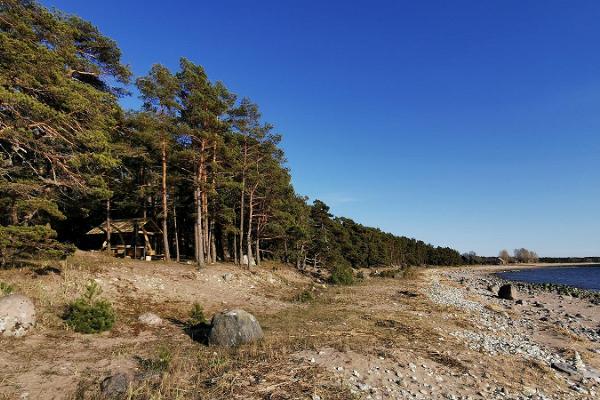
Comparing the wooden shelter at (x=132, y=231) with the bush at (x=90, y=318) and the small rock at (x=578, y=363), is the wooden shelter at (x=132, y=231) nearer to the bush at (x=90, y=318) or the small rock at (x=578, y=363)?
the bush at (x=90, y=318)

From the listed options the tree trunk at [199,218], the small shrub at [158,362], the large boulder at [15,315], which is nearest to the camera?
the small shrub at [158,362]

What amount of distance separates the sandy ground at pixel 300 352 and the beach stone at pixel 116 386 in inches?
8.4

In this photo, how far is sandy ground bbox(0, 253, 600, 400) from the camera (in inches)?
287

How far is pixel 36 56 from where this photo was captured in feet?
45.7

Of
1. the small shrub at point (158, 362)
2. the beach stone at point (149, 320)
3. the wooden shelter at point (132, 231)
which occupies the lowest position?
the small shrub at point (158, 362)

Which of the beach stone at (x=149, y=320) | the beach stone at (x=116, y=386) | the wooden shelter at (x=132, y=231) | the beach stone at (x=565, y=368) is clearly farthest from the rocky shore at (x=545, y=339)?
the wooden shelter at (x=132, y=231)

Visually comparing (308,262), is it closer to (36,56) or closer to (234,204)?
(234,204)

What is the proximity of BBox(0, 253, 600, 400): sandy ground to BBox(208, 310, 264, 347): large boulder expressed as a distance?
411mm

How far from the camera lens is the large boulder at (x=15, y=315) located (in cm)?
1024

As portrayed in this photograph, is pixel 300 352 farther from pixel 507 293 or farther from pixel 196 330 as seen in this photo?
pixel 507 293

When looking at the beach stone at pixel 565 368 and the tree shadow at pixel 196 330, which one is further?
the tree shadow at pixel 196 330

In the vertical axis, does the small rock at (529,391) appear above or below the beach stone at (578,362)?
above

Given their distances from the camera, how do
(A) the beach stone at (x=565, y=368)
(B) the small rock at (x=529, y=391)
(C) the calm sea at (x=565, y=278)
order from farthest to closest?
(C) the calm sea at (x=565, y=278) < (A) the beach stone at (x=565, y=368) < (B) the small rock at (x=529, y=391)

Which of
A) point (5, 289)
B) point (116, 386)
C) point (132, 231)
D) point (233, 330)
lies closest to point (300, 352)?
point (233, 330)
